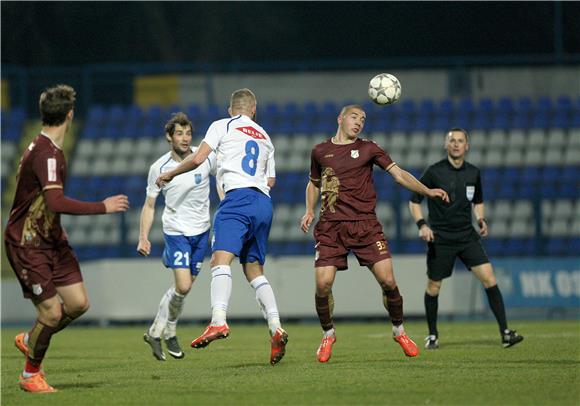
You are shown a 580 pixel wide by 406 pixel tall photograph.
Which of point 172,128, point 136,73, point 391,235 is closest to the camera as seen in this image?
point 172,128

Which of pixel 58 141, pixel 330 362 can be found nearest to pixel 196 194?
pixel 330 362

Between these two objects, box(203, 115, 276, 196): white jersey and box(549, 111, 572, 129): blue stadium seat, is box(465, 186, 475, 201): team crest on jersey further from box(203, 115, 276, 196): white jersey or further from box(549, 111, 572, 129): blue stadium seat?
box(549, 111, 572, 129): blue stadium seat

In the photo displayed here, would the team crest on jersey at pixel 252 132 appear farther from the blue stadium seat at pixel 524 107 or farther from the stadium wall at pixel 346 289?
the blue stadium seat at pixel 524 107

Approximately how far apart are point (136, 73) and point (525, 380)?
62.0 ft

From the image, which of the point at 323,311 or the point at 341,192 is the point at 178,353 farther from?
the point at 341,192

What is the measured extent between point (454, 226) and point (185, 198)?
118 inches

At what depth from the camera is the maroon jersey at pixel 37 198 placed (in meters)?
7.95

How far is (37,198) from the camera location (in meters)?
8.06

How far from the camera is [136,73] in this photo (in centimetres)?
2608

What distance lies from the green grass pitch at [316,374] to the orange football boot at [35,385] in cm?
6

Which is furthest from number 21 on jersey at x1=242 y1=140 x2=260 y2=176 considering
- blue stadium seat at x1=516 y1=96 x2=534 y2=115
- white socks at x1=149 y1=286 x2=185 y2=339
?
blue stadium seat at x1=516 y1=96 x2=534 y2=115

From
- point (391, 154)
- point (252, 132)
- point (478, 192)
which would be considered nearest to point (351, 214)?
point (252, 132)

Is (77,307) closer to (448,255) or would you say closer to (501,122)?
(448,255)

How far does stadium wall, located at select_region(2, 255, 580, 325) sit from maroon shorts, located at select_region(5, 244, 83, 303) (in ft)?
34.3
